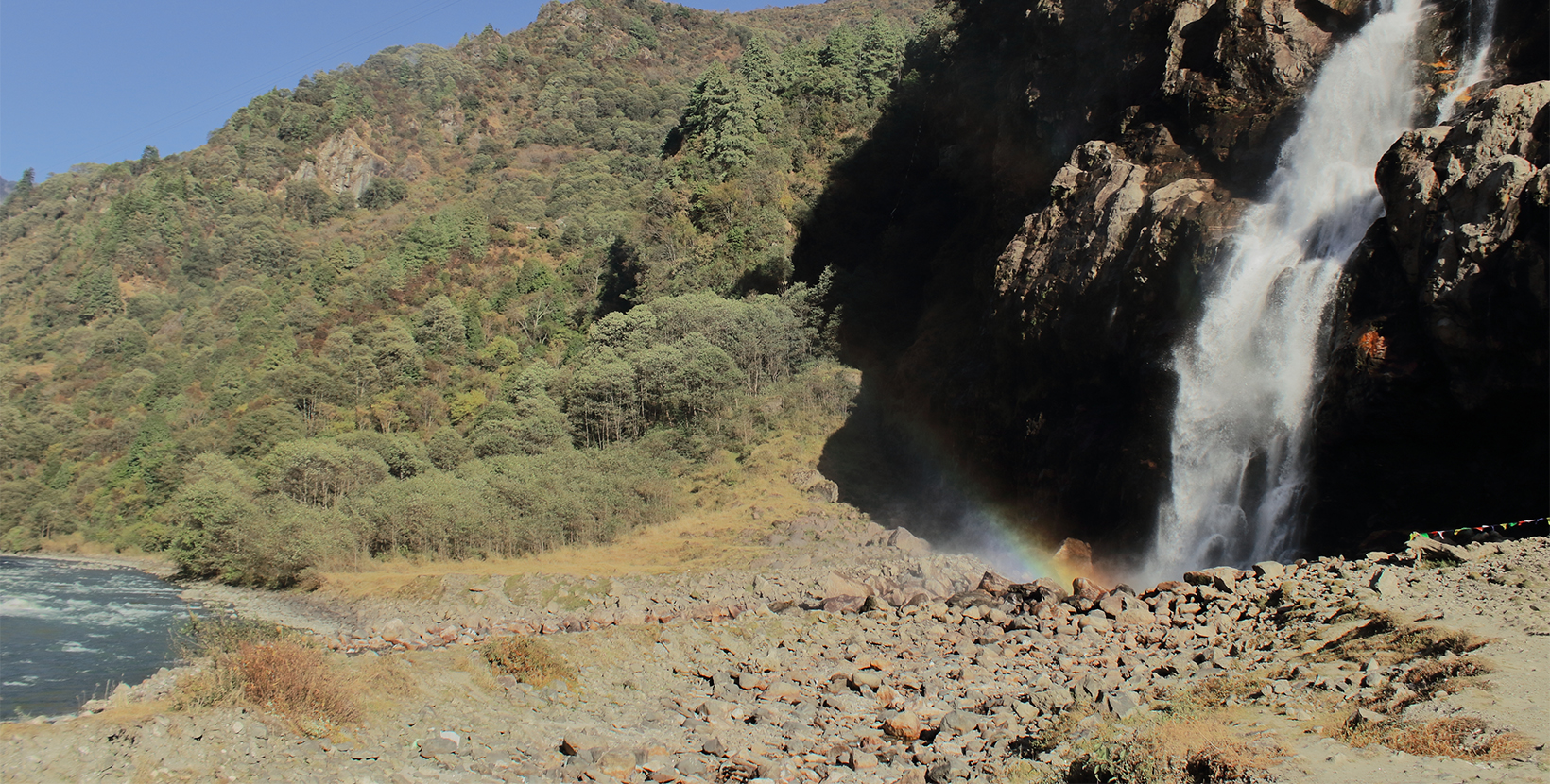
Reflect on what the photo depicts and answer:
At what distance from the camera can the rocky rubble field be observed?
8914mm

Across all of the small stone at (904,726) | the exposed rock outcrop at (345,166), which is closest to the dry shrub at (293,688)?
the small stone at (904,726)

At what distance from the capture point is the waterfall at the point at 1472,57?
20891 millimetres

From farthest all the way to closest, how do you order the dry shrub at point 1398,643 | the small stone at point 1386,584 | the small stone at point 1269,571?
the small stone at point 1269,571, the small stone at point 1386,584, the dry shrub at point 1398,643

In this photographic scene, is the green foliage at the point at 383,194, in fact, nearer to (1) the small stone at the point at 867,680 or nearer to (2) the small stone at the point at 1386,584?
(1) the small stone at the point at 867,680

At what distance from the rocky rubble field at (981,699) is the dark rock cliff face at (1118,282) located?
4310 millimetres

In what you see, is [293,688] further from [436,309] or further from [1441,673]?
[436,309]

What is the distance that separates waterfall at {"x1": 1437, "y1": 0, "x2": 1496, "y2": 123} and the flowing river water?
29189 millimetres

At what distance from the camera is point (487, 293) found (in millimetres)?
69750

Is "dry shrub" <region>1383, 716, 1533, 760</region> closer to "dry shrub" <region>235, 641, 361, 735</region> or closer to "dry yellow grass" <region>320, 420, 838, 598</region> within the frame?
"dry shrub" <region>235, 641, 361, 735</region>

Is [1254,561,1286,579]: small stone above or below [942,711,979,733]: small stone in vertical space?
above

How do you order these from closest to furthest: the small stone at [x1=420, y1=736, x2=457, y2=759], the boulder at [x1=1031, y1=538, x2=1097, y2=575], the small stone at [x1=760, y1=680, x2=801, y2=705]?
the small stone at [x1=420, y1=736, x2=457, y2=759], the small stone at [x1=760, y1=680, x2=801, y2=705], the boulder at [x1=1031, y1=538, x2=1097, y2=575]

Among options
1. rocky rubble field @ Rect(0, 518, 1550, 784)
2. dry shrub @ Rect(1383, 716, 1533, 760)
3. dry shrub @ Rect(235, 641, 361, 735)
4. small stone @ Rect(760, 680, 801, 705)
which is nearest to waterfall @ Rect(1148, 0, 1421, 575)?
rocky rubble field @ Rect(0, 518, 1550, 784)

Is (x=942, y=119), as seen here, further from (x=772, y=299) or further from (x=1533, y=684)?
(x=1533, y=684)

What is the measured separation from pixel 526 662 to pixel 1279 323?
17258 mm
